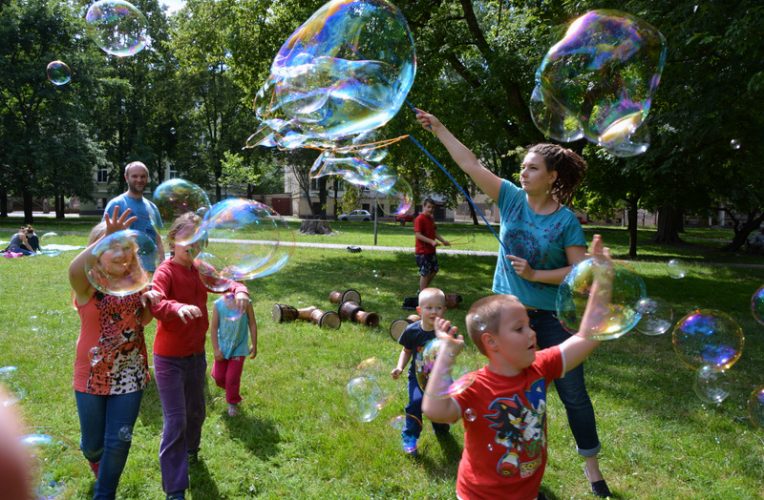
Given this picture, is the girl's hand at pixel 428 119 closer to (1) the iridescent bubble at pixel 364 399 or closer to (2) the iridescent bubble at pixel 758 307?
(1) the iridescent bubble at pixel 364 399

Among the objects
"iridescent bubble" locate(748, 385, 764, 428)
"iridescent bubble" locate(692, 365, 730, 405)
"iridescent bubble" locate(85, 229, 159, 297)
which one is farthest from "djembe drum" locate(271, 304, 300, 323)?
"iridescent bubble" locate(748, 385, 764, 428)

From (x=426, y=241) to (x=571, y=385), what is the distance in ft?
21.7

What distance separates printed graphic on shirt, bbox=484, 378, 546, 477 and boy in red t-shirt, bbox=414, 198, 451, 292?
24.7 feet

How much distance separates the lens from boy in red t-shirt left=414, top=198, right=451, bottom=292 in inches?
395

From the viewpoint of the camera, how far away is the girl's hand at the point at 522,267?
3199 mm

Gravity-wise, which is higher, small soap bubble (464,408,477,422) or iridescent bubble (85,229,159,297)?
iridescent bubble (85,229,159,297)

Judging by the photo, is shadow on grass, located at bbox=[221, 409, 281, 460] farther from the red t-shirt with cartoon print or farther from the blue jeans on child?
the red t-shirt with cartoon print

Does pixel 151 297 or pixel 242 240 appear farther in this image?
pixel 242 240

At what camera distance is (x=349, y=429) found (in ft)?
15.2

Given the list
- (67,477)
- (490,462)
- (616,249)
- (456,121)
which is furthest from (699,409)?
(616,249)

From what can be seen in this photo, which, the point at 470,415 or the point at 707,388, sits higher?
the point at 470,415


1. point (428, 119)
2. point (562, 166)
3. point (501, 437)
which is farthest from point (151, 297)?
point (562, 166)

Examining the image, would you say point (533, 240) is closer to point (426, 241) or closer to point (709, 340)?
point (709, 340)

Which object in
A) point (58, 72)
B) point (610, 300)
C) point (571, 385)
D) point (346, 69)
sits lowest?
point (571, 385)
